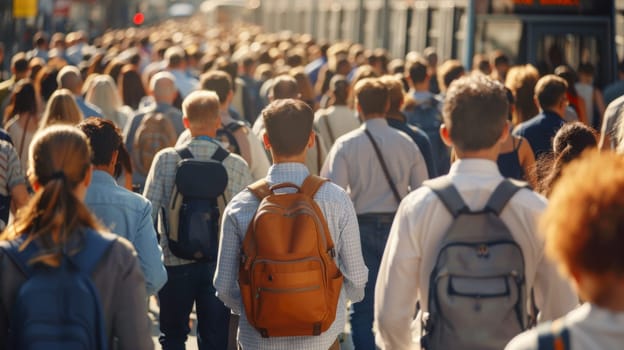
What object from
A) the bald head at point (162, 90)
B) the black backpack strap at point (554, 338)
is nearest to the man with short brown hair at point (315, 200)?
the black backpack strap at point (554, 338)

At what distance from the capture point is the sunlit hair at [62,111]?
7914 millimetres

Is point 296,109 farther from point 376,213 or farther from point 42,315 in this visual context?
point 376,213

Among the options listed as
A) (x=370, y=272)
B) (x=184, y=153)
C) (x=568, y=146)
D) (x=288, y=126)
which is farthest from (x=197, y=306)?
(x=568, y=146)

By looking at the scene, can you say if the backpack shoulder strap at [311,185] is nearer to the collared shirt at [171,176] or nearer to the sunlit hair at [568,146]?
the sunlit hair at [568,146]

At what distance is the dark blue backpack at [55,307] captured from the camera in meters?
3.61

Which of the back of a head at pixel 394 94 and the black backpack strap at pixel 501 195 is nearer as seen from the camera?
the black backpack strap at pixel 501 195

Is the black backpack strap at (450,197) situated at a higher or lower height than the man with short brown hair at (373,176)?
higher

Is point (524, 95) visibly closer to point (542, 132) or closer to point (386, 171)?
point (542, 132)

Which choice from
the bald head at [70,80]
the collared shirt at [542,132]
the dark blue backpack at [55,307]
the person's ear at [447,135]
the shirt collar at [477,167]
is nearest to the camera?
the dark blue backpack at [55,307]

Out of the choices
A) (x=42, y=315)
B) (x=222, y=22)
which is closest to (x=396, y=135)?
(x=42, y=315)

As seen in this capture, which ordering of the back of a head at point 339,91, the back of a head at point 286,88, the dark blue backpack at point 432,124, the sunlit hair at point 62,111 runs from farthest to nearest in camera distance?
1. the dark blue backpack at point 432,124
2. the back of a head at point 339,91
3. the back of a head at point 286,88
4. the sunlit hair at point 62,111

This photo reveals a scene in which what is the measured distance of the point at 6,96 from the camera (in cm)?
1195

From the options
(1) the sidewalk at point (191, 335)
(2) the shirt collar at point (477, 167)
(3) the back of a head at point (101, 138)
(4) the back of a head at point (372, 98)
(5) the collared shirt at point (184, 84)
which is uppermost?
(2) the shirt collar at point (477, 167)

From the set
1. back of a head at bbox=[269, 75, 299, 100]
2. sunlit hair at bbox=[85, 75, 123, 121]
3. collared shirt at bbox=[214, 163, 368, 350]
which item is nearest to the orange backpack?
collared shirt at bbox=[214, 163, 368, 350]
